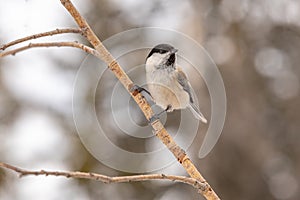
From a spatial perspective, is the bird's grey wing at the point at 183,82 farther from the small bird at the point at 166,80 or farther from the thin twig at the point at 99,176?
→ the thin twig at the point at 99,176

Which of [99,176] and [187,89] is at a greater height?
[99,176]

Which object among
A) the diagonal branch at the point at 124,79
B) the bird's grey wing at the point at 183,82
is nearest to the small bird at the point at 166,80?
the bird's grey wing at the point at 183,82

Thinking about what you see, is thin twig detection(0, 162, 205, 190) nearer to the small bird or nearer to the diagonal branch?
the diagonal branch

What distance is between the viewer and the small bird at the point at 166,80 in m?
1.65

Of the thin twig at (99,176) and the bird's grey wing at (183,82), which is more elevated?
the thin twig at (99,176)

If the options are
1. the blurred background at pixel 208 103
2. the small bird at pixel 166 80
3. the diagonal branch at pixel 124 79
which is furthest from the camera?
the blurred background at pixel 208 103

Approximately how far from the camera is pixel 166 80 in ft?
5.53

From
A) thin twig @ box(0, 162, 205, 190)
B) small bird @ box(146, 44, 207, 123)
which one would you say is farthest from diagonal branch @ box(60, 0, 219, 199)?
small bird @ box(146, 44, 207, 123)

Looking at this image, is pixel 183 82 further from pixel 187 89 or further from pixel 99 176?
pixel 99 176

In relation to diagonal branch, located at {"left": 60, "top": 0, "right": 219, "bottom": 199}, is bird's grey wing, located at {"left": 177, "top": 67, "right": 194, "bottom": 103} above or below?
below

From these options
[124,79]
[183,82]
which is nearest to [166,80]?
[183,82]

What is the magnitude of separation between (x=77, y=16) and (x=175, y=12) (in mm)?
3096

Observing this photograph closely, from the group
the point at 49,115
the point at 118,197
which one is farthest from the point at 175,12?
the point at 118,197

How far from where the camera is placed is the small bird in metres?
1.65
